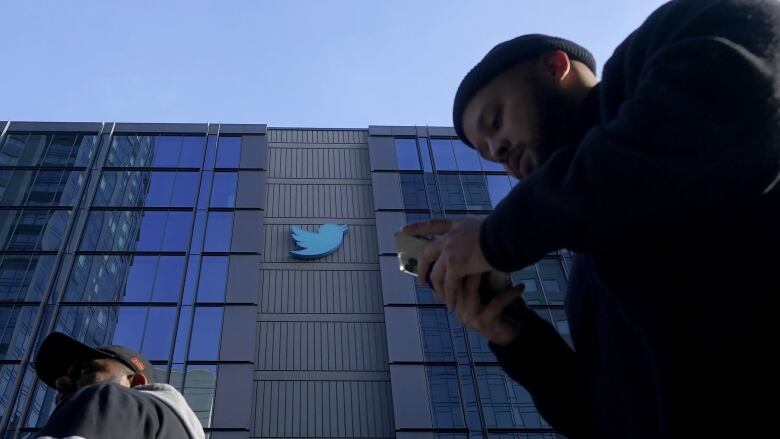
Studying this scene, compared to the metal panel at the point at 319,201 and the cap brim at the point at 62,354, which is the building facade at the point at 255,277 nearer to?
the metal panel at the point at 319,201

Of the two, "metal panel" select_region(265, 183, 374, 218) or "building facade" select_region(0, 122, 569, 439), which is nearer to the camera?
"building facade" select_region(0, 122, 569, 439)

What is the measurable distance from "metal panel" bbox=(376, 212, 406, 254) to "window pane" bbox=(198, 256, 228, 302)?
4.25 meters

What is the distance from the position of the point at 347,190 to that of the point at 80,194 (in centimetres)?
775

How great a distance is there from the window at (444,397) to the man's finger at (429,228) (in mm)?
13299

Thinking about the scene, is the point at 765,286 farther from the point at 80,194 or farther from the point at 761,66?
the point at 80,194

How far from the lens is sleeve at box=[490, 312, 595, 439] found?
163 centimetres

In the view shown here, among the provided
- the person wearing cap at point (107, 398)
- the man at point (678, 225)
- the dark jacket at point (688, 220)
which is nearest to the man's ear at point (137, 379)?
the person wearing cap at point (107, 398)

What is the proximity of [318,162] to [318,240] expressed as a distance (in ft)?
11.1

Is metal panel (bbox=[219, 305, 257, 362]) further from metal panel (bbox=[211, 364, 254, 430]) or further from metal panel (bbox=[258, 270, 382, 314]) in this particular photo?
metal panel (bbox=[258, 270, 382, 314])

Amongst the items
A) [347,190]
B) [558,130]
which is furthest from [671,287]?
[347,190]

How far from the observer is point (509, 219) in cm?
123

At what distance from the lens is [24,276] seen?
1631 cm

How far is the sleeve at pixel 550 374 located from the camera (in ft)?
5.35

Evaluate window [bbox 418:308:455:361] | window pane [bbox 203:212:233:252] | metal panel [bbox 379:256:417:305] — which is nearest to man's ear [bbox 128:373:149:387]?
window [bbox 418:308:455:361]
